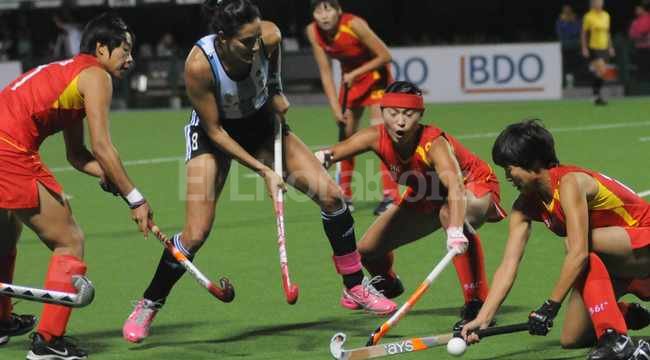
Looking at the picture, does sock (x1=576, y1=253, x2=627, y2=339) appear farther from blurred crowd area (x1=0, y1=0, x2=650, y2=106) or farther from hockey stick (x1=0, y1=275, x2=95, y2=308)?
blurred crowd area (x1=0, y1=0, x2=650, y2=106)

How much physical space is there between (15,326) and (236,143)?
153 cm

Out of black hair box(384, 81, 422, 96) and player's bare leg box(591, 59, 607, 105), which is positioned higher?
black hair box(384, 81, 422, 96)

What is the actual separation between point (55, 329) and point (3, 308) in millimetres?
736

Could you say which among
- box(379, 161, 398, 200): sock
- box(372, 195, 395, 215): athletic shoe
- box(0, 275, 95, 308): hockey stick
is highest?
box(0, 275, 95, 308): hockey stick

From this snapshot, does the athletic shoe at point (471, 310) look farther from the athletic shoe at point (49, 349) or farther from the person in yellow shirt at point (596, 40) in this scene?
the person in yellow shirt at point (596, 40)

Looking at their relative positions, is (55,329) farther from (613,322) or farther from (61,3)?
(61,3)

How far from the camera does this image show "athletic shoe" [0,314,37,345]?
7.45 meters

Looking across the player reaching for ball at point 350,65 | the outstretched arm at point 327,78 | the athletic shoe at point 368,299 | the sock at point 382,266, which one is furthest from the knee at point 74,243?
the outstretched arm at point 327,78

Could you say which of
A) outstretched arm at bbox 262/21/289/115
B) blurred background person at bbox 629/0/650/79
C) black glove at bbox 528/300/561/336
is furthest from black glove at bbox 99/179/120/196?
blurred background person at bbox 629/0/650/79

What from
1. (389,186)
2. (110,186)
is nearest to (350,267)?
(110,186)

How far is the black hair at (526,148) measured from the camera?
634 cm

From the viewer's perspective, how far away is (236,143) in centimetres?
744

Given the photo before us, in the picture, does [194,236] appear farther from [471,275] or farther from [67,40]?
[67,40]

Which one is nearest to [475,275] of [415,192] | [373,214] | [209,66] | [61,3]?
[415,192]
